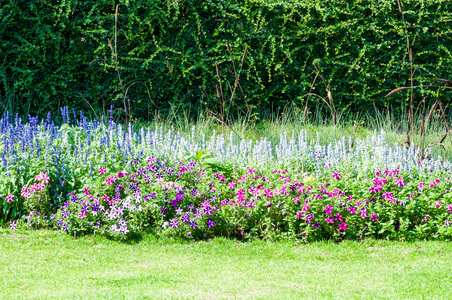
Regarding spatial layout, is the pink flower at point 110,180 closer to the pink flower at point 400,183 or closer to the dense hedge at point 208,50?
the pink flower at point 400,183

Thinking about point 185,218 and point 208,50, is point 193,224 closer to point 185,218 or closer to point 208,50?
point 185,218

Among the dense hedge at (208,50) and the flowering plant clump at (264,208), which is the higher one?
the dense hedge at (208,50)

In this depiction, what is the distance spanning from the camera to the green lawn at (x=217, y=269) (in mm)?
3678

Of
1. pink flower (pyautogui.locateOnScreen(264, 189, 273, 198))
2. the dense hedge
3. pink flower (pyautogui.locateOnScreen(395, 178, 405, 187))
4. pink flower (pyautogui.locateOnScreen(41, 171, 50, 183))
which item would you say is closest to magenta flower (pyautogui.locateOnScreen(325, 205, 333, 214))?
pink flower (pyautogui.locateOnScreen(264, 189, 273, 198))

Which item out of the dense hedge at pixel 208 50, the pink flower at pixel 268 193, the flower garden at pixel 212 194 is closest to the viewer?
the flower garden at pixel 212 194

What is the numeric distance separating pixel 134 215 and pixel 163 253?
0.62 metres

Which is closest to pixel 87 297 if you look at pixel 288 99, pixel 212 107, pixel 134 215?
pixel 134 215

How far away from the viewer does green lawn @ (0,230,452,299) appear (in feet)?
12.1

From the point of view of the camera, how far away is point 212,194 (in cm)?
543

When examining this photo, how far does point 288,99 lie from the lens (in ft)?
32.4

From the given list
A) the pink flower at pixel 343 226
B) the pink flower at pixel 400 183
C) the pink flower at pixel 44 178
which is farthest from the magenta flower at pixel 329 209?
the pink flower at pixel 44 178

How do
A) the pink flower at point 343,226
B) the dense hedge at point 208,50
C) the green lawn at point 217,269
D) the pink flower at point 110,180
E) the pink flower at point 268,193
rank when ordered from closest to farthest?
the green lawn at point 217,269, the pink flower at point 343,226, the pink flower at point 268,193, the pink flower at point 110,180, the dense hedge at point 208,50

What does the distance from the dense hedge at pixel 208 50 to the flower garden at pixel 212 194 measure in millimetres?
3216

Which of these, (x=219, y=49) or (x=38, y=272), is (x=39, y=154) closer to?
(x=38, y=272)
